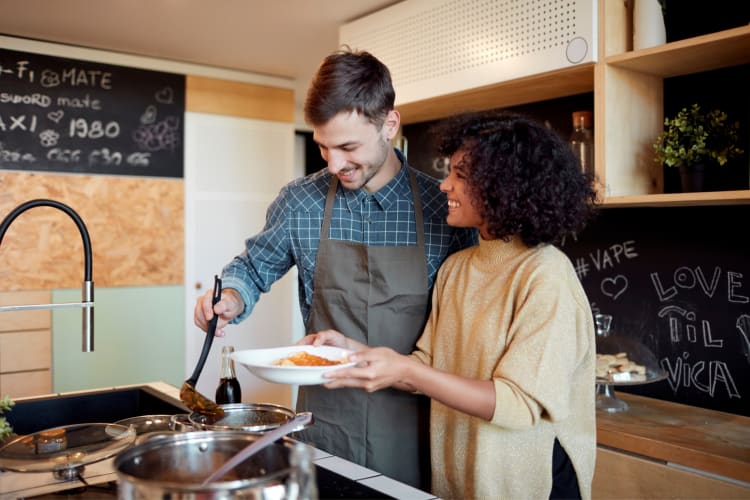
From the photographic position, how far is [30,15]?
10.3 feet

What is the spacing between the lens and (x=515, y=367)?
131cm

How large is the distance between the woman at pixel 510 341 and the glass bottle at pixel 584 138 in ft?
2.69

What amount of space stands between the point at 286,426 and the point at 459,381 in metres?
0.39

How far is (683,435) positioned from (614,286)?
70 cm

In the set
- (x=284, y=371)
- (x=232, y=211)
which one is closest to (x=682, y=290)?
(x=284, y=371)

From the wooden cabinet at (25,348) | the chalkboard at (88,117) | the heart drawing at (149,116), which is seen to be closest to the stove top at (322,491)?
the wooden cabinet at (25,348)

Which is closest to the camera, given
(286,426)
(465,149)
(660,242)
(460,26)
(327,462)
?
(286,426)

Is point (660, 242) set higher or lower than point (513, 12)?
lower

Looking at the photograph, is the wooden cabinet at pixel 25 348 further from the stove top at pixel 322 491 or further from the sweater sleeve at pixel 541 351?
the sweater sleeve at pixel 541 351

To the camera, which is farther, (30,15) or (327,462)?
(30,15)

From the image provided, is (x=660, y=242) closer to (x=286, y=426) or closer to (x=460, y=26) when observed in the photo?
(x=460, y=26)

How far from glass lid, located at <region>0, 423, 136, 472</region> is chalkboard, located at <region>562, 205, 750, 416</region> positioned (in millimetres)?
1791

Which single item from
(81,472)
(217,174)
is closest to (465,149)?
(81,472)

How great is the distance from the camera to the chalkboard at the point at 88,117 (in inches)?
137
